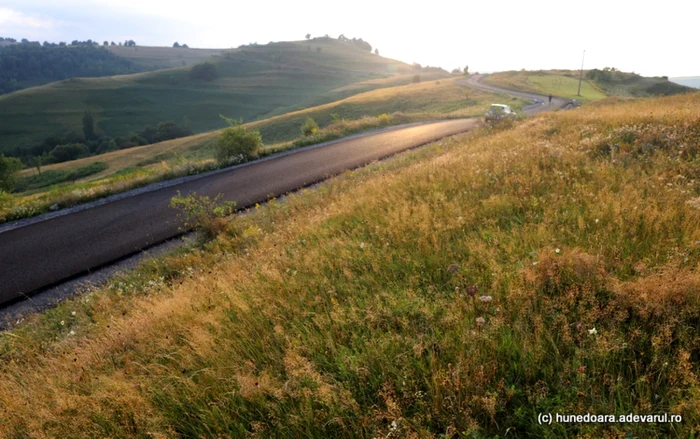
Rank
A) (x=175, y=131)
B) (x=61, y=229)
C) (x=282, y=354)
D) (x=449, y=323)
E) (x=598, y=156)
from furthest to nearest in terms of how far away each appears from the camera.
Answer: (x=175, y=131) → (x=61, y=229) → (x=598, y=156) → (x=282, y=354) → (x=449, y=323)

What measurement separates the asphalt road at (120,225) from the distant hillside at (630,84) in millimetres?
81401

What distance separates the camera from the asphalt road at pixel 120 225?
28.2 ft

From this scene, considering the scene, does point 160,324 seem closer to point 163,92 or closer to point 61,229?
point 61,229

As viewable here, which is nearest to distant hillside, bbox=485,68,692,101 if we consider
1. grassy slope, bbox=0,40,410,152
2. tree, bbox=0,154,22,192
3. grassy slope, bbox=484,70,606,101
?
grassy slope, bbox=484,70,606,101

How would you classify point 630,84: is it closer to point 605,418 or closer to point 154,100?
point 605,418

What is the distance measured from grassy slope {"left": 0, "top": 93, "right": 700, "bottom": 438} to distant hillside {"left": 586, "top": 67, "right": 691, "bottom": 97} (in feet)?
286

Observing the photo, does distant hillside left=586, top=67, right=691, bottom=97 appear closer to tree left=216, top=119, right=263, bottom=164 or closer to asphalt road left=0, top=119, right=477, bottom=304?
tree left=216, top=119, right=263, bottom=164

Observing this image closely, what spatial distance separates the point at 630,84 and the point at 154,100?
547ft

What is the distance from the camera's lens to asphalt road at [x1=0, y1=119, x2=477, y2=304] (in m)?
8.61

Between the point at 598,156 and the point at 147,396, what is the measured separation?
29.4 feet

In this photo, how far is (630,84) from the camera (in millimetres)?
83562

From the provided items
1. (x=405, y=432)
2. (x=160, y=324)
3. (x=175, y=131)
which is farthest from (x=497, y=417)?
(x=175, y=131)

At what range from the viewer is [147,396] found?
10.6 feet

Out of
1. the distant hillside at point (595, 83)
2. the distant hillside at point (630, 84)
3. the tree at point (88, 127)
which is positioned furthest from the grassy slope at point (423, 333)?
the tree at point (88, 127)
